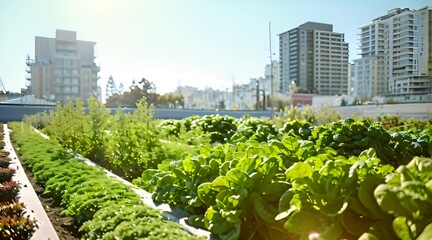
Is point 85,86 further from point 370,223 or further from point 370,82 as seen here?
point 370,223

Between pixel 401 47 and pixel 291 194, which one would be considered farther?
pixel 401 47

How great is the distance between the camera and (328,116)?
1041 centimetres

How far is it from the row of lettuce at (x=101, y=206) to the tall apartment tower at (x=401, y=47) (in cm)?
428

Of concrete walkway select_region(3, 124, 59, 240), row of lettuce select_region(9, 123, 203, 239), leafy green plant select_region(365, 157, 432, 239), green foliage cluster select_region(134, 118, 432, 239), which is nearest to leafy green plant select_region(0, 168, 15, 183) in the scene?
concrete walkway select_region(3, 124, 59, 240)

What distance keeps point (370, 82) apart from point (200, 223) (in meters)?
6.96

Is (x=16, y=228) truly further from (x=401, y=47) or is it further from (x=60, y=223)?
(x=401, y=47)

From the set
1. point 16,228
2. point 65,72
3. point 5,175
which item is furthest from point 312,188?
point 65,72

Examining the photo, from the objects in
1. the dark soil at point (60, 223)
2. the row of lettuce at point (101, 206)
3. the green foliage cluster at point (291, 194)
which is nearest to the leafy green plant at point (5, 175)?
Result: the row of lettuce at point (101, 206)

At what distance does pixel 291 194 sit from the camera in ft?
4.57

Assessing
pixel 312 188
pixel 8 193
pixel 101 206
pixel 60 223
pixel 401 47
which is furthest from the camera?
pixel 401 47

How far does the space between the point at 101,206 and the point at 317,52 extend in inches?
293

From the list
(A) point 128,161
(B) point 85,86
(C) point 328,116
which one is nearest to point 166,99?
(B) point 85,86

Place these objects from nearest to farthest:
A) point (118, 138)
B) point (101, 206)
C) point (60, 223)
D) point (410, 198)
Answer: point (410, 198)
point (101, 206)
point (60, 223)
point (118, 138)

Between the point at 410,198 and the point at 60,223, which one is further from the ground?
the point at 410,198
